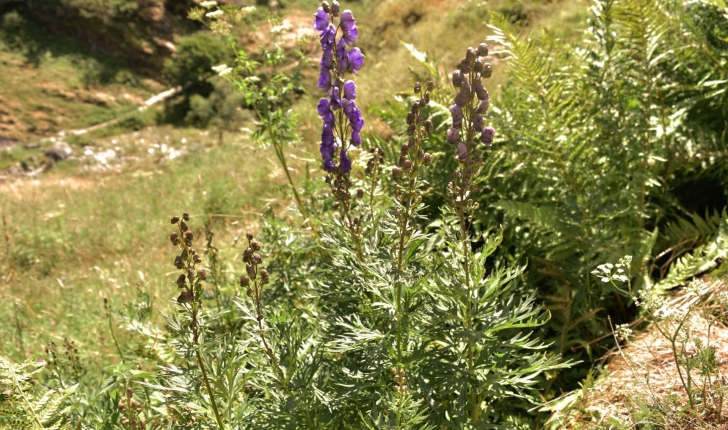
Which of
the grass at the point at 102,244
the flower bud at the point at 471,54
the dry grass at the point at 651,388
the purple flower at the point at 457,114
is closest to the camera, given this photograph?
the flower bud at the point at 471,54

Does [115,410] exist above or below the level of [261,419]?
below

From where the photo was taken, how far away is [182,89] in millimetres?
27203

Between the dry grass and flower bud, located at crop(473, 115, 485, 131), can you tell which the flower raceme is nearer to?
flower bud, located at crop(473, 115, 485, 131)

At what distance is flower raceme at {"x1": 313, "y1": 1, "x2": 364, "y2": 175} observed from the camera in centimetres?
203

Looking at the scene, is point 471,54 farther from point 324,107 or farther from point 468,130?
point 324,107

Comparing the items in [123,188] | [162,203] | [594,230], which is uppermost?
[594,230]

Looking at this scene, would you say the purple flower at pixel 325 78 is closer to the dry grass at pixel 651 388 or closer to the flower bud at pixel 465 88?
the flower bud at pixel 465 88

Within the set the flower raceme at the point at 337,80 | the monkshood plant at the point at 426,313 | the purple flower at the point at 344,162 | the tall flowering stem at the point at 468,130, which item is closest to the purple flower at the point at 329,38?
the flower raceme at the point at 337,80

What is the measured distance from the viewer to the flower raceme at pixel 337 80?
2.03 metres

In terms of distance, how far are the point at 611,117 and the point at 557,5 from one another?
7.34m

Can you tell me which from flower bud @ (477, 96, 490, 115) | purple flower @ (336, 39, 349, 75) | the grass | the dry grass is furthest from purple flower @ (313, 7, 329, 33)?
the dry grass

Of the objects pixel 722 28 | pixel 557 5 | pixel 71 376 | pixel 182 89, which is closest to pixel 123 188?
pixel 71 376

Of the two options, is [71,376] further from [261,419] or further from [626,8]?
[626,8]

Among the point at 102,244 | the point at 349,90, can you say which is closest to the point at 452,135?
the point at 349,90
